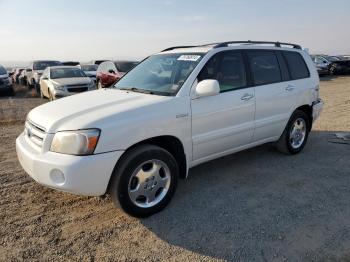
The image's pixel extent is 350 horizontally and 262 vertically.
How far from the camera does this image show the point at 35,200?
4.07 m

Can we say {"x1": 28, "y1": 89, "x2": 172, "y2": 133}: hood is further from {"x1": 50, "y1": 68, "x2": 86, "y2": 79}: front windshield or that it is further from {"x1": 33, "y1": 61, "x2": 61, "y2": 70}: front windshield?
{"x1": 33, "y1": 61, "x2": 61, "y2": 70}: front windshield

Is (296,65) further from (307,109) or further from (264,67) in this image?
(264,67)

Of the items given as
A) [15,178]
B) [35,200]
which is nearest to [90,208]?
[35,200]

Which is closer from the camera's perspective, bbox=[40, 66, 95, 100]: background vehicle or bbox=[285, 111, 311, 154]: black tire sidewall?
bbox=[285, 111, 311, 154]: black tire sidewall

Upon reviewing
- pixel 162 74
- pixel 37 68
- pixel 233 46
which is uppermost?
pixel 233 46

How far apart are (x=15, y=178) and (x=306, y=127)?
15.1 ft

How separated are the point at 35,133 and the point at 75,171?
81 centimetres

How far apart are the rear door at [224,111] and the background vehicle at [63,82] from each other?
8.96 m

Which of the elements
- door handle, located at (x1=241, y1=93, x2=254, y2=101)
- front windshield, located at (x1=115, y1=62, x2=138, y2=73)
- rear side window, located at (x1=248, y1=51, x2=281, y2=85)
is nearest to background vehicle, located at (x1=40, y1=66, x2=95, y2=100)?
front windshield, located at (x1=115, y1=62, x2=138, y2=73)

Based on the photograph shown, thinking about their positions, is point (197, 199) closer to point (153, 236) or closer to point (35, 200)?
point (153, 236)

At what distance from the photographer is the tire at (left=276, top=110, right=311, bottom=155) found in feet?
18.0

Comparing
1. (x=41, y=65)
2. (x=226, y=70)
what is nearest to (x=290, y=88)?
(x=226, y=70)

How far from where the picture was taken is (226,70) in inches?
176

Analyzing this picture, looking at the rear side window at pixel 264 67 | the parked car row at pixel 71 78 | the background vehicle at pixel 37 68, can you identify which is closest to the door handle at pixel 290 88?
the rear side window at pixel 264 67
